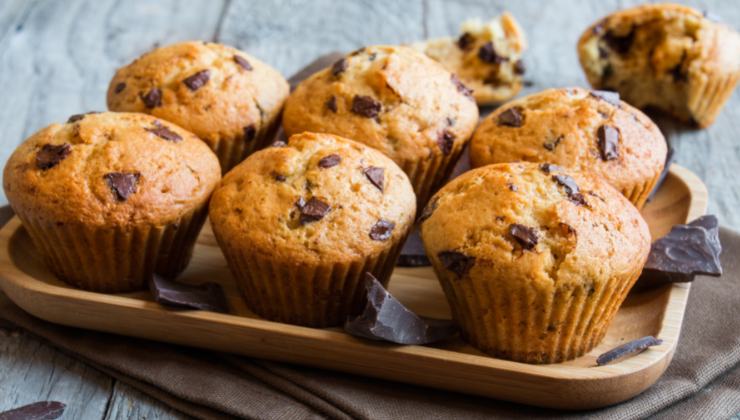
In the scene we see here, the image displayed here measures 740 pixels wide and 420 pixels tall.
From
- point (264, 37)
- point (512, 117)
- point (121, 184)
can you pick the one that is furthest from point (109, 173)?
point (264, 37)

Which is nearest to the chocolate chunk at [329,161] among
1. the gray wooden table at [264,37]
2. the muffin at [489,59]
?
the gray wooden table at [264,37]

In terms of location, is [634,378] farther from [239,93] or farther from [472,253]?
[239,93]

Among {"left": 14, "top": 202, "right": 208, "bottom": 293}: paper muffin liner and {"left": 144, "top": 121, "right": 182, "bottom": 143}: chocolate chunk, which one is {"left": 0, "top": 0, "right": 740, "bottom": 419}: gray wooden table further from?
{"left": 144, "top": 121, "right": 182, "bottom": 143}: chocolate chunk

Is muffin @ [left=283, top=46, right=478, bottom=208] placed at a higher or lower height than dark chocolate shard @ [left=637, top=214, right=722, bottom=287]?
higher

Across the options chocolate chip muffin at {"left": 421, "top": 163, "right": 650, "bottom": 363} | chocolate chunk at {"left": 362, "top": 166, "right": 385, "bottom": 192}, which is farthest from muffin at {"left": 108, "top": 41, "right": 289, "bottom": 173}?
chocolate chip muffin at {"left": 421, "top": 163, "right": 650, "bottom": 363}

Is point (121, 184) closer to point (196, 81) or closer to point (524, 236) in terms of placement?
point (196, 81)

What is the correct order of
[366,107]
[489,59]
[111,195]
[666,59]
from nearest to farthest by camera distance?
[111,195]
[366,107]
[666,59]
[489,59]
